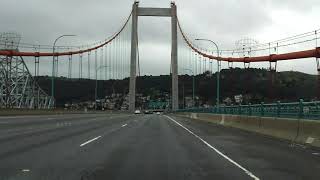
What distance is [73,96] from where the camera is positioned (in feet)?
395

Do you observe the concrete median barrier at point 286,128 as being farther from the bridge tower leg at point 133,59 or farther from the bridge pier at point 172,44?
the bridge pier at point 172,44

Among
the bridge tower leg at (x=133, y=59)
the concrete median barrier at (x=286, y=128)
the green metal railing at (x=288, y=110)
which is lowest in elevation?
the concrete median barrier at (x=286, y=128)

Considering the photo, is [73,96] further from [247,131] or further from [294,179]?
[294,179]

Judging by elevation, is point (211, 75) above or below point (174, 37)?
below

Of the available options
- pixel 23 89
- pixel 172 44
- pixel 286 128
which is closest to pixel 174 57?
pixel 172 44

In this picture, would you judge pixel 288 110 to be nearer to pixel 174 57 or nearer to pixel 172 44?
pixel 174 57

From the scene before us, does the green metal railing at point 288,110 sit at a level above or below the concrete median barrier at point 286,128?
above

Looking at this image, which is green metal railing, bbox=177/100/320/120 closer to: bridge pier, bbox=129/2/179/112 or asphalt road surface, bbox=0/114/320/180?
asphalt road surface, bbox=0/114/320/180

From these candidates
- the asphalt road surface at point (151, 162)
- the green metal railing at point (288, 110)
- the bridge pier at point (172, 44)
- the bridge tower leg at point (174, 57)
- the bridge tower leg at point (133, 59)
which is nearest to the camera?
the asphalt road surface at point (151, 162)

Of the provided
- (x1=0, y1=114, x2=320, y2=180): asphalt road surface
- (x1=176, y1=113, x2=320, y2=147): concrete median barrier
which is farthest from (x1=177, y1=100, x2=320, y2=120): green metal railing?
(x1=0, y1=114, x2=320, y2=180): asphalt road surface

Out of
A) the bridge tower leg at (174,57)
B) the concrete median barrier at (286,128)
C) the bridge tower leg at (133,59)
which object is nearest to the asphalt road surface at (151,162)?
the concrete median barrier at (286,128)

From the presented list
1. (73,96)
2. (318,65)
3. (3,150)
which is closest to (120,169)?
(3,150)

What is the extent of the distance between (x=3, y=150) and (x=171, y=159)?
17.6ft

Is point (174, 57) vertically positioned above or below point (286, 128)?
above
